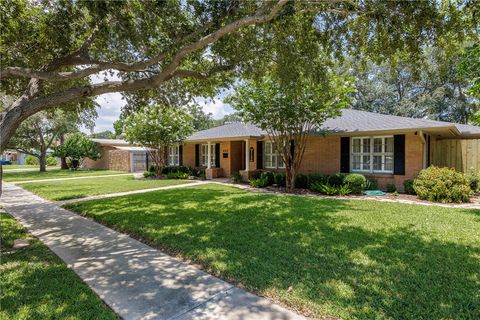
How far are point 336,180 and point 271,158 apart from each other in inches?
188

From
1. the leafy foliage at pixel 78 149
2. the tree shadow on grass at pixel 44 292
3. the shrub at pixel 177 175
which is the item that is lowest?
the tree shadow on grass at pixel 44 292

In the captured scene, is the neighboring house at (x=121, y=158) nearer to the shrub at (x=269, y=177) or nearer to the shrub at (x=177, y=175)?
the shrub at (x=177, y=175)

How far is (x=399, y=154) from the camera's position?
39.4 feet

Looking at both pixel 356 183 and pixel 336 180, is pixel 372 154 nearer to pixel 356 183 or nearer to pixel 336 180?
pixel 356 183

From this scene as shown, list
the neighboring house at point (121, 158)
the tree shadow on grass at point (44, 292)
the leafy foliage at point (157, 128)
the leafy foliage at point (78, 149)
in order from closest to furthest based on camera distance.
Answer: the tree shadow on grass at point (44, 292) → the leafy foliage at point (157, 128) → the neighboring house at point (121, 158) → the leafy foliage at point (78, 149)

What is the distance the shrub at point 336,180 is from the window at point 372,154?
145 cm

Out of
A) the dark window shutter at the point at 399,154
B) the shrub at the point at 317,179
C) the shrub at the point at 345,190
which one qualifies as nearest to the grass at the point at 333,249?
the shrub at the point at 345,190

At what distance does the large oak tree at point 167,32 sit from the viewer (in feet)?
18.2

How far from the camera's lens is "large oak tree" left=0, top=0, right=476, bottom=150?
18.2 feet

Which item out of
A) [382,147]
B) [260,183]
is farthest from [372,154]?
[260,183]

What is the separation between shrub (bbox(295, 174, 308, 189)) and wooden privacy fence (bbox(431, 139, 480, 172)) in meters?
6.23

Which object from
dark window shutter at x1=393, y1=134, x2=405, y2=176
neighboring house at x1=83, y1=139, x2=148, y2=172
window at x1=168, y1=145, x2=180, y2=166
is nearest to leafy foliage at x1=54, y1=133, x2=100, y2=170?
neighboring house at x1=83, y1=139, x2=148, y2=172

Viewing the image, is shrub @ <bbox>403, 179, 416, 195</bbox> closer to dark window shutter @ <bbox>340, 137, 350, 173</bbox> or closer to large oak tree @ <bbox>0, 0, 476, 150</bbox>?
dark window shutter @ <bbox>340, 137, 350, 173</bbox>

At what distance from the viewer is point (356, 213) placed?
8008 millimetres
